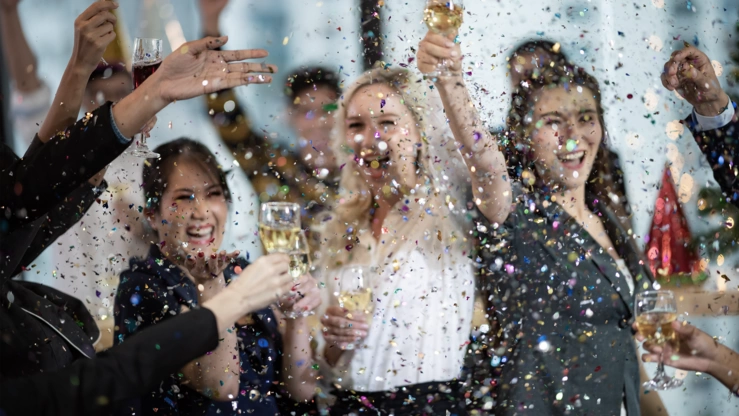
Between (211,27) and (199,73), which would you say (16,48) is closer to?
(211,27)

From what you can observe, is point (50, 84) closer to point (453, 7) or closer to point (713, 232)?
point (453, 7)

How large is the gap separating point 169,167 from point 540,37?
68 centimetres

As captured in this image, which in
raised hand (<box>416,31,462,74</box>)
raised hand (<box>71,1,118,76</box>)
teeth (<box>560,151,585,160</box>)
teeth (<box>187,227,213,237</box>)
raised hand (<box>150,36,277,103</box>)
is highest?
raised hand (<box>71,1,118,76</box>)

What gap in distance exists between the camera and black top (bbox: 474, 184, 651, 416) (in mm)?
1265

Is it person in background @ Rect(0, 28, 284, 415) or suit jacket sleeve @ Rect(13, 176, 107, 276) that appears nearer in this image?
person in background @ Rect(0, 28, 284, 415)

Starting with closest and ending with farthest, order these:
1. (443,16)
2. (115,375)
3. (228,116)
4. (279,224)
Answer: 1. (115,375)
2. (279,224)
3. (443,16)
4. (228,116)

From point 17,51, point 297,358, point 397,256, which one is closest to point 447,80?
point 397,256

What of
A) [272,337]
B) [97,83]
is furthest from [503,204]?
[97,83]

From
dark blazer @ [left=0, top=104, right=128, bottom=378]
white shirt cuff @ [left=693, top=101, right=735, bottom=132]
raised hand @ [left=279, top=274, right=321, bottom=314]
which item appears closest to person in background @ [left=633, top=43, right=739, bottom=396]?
white shirt cuff @ [left=693, top=101, right=735, bottom=132]

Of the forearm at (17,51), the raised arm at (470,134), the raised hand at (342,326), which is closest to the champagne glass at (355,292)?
the raised hand at (342,326)

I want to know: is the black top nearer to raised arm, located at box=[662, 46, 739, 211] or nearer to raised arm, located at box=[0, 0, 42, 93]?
raised arm, located at box=[662, 46, 739, 211]

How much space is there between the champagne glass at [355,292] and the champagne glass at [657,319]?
1.36 ft

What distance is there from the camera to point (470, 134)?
3.99ft

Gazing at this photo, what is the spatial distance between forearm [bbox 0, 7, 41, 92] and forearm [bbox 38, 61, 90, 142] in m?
0.34
